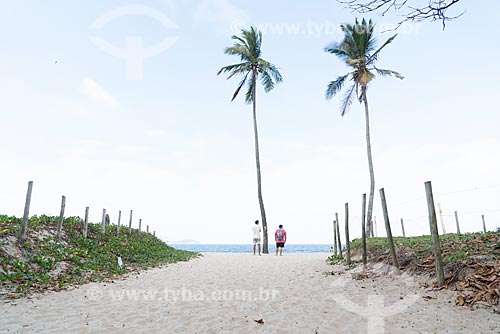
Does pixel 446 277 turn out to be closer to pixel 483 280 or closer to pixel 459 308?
pixel 483 280

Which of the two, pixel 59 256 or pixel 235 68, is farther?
Result: pixel 235 68

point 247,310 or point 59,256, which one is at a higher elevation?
point 59,256

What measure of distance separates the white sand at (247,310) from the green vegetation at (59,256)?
139 centimetres

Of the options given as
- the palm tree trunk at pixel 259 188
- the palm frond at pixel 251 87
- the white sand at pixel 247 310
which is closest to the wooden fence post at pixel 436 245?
the white sand at pixel 247 310

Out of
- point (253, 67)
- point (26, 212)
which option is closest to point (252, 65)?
point (253, 67)

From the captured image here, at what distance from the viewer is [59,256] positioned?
39.5ft

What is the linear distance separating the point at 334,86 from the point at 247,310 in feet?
60.0

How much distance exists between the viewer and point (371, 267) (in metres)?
10.4

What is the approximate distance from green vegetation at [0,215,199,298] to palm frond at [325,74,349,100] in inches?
552

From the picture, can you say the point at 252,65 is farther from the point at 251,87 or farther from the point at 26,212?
the point at 26,212

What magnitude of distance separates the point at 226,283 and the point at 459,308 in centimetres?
581

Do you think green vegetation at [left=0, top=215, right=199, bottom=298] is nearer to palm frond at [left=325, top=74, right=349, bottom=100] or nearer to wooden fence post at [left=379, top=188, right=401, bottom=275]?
wooden fence post at [left=379, top=188, right=401, bottom=275]

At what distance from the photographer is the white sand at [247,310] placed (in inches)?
222

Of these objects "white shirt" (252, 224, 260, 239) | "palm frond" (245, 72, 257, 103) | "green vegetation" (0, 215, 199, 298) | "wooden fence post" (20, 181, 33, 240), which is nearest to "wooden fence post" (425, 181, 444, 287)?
"green vegetation" (0, 215, 199, 298)
